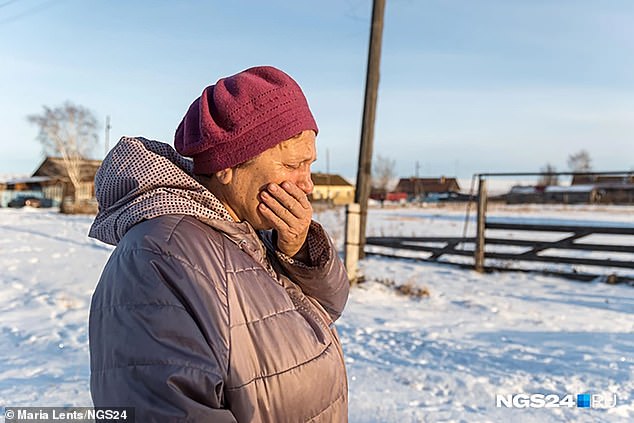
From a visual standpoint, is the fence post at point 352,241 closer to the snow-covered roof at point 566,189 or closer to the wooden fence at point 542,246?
the wooden fence at point 542,246

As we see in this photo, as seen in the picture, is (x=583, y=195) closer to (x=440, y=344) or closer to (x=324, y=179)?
(x=324, y=179)

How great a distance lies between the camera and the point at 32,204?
40000 millimetres

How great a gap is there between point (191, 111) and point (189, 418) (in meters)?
0.80

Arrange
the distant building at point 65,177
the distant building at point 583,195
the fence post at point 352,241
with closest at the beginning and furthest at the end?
the fence post at point 352,241 → the distant building at point 583,195 → the distant building at point 65,177

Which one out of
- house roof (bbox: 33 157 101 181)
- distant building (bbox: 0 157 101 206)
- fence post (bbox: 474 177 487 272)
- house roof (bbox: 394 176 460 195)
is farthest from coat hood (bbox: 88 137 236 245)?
house roof (bbox: 394 176 460 195)

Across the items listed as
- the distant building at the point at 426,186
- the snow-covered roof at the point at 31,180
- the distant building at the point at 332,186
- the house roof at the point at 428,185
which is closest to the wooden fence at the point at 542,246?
the distant building at the point at 332,186

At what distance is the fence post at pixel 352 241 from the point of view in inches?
302

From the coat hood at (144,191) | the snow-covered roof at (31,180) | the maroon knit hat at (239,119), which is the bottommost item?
the snow-covered roof at (31,180)

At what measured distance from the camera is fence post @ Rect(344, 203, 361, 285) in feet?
25.2

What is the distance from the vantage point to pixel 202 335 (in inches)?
46.1

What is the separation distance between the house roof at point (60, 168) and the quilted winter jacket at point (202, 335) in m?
40.3

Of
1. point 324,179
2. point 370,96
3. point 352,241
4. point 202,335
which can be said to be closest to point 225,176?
point 202,335

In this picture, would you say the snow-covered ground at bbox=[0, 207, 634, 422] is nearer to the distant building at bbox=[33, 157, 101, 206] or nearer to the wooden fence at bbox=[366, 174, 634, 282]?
the wooden fence at bbox=[366, 174, 634, 282]

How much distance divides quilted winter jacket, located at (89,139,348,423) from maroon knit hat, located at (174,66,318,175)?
7.0 inches
